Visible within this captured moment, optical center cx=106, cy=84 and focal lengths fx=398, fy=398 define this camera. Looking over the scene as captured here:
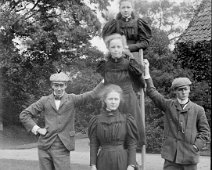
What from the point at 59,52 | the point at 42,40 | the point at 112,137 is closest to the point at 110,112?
the point at 112,137

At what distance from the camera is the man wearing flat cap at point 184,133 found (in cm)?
491

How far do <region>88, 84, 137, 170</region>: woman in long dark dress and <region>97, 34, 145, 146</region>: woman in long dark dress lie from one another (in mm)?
410

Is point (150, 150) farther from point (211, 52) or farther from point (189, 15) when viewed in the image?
point (189, 15)

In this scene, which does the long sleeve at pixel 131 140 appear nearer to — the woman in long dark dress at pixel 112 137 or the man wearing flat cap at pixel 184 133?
the woman in long dark dress at pixel 112 137

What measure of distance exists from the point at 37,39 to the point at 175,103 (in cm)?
1149

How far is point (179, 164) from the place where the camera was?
4.98m

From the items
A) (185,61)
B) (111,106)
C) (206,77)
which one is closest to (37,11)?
(185,61)

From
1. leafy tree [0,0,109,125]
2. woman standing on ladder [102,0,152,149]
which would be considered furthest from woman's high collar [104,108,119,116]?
leafy tree [0,0,109,125]

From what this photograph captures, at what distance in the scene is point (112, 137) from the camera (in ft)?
15.9

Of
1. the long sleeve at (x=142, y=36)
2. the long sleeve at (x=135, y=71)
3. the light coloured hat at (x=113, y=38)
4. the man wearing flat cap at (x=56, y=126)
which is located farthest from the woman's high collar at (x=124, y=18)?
the man wearing flat cap at (x=56, y=126)

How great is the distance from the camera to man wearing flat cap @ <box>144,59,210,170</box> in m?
4.91

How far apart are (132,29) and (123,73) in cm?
74

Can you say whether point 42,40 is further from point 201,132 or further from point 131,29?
point 201,132

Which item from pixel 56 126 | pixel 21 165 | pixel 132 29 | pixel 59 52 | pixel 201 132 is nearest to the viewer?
pixel 201 132
